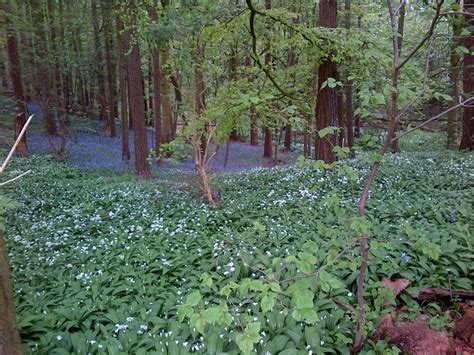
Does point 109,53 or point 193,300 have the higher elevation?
point 109,53

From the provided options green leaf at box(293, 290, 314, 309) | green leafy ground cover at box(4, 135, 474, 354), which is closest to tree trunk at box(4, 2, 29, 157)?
green leafy ground cover at box(4, 135, 474, 354)

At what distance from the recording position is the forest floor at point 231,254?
11.3 ft

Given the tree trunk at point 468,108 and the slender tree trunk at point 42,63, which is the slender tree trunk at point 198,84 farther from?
the slender tree trunk at point 42,63

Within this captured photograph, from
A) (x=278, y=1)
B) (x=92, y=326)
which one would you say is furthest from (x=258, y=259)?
(x=278, y=1)

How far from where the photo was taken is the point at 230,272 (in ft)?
16.2

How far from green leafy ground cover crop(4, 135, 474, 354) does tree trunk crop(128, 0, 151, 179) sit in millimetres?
3081

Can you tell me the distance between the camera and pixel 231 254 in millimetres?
5574

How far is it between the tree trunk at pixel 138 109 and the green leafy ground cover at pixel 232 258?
308 centimetres

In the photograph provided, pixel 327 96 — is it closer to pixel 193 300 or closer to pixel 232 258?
pixel 232 258

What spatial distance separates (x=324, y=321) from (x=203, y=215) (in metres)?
4.25

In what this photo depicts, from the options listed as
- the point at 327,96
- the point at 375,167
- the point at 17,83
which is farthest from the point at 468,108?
the point at 17,83

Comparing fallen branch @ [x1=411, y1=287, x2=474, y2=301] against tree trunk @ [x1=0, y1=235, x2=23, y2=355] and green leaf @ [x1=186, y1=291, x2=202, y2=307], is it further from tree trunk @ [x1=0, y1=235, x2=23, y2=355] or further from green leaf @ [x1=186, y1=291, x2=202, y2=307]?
tree trunk @ [x1=0, y1=235, x2=23, y2=355]

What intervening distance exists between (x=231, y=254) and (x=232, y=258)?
0.17 metres

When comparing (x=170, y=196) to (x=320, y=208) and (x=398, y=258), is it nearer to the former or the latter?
(x=320, y=208)
